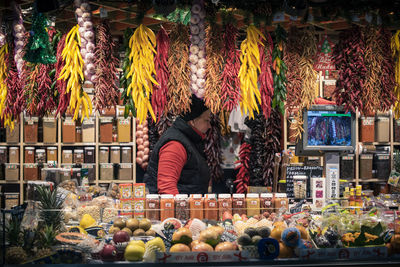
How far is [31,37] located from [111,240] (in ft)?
5.67

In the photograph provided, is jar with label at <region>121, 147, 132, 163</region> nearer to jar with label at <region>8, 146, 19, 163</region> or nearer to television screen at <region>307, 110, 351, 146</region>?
jar with label at <region>8, 146, 19, 163</region>

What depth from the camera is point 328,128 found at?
Answer: 416 centimetres

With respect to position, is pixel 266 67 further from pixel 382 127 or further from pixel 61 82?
pixel 382 127

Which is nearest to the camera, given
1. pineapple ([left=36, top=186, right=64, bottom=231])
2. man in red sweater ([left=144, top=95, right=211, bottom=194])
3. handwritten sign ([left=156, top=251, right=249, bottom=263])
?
handwritten sign ([left=156, top=251, right=249, bottom=263])

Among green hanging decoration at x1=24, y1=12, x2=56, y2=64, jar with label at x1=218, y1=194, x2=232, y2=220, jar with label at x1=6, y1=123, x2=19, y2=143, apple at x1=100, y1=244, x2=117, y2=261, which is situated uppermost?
green hanging decoration at x1=24, y1=12, x2=56, y2=64

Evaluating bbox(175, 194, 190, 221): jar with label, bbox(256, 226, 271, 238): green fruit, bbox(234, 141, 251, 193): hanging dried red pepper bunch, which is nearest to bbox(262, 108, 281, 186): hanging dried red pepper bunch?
bbox(234, 141, 251, 193): hanging dried red pepper bunch

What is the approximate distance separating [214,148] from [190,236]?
368 cm

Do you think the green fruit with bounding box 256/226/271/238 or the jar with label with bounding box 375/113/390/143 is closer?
the green fruit with bounding box 256/226/271/238

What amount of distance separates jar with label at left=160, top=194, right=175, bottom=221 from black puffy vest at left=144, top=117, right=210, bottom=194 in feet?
2.91

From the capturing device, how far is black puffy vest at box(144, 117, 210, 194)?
447cm

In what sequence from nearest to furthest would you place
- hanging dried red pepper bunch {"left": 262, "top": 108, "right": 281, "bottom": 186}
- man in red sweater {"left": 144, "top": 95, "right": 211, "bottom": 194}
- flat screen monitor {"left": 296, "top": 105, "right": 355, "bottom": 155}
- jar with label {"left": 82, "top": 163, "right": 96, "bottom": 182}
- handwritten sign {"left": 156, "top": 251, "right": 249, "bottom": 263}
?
handwritten sign {"left": 156, "top": 251, "right": 249, "bottom": 263}
flat screen monitor {"left": 296, "top": 105, "right": 355, "bottom": 155}
man in red sweater {"left": 144, "top": 95, "right": 211, "bottom": 194}
hanging dried red pepper bunch {"left": 262, "top": 108, "right": 281, "bottom": 186}
jar with label {"left": 82, "top": 163, "right": 96, "bottom": 182}

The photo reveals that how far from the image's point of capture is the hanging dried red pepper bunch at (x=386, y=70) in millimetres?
3751

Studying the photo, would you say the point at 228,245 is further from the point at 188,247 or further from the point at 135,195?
the point at 135,195

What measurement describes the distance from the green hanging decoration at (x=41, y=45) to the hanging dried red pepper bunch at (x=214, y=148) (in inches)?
124
